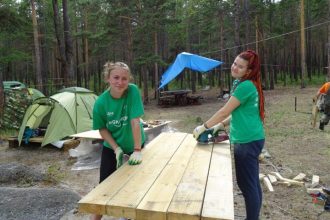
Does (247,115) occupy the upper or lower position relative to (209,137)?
upper

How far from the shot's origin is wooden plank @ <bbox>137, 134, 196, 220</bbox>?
1884 mm

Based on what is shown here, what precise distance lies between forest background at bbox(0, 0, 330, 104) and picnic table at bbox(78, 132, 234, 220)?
9679 millimetres

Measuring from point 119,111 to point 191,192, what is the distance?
1.04 metres

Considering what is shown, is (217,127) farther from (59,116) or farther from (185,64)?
(185,64)

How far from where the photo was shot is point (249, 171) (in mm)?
2896

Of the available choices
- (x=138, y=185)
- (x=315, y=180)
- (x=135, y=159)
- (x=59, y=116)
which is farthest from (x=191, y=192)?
(x=59, y=116)

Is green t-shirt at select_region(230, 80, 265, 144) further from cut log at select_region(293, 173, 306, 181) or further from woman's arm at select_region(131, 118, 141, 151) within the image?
A: cut log at select_region(293, 173, 306, 181)

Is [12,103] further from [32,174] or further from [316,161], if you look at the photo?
[316,161]

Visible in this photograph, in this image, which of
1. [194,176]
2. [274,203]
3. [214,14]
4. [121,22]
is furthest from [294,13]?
[194,176]

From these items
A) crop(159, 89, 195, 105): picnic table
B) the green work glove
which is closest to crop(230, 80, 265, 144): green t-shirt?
the green work glove

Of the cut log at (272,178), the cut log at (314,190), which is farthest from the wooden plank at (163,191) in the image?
the cut log at (272,178)

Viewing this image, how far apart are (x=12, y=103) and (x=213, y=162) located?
1070cm

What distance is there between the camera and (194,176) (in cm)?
243

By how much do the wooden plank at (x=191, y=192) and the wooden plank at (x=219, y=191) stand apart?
0.04 m
